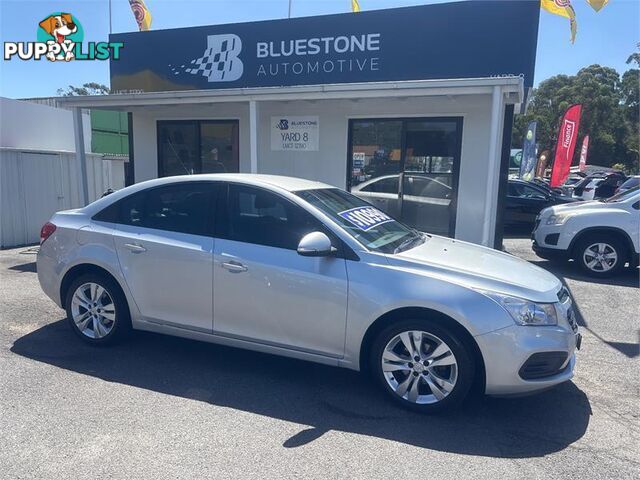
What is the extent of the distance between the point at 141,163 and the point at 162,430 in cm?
873

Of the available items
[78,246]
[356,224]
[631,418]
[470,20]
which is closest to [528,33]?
[470,20]

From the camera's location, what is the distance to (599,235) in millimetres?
8375

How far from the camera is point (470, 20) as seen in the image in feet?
27.6

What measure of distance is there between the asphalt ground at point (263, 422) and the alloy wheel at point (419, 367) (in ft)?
0.56

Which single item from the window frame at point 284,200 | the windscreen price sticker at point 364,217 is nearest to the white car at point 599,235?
the windscreen price sticker at point 364,217

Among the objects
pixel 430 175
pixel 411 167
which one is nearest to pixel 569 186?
pixel 430 175

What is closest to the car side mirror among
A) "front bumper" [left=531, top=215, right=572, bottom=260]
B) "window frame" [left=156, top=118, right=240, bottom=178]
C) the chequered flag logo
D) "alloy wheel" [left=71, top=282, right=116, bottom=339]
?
"alloy wheel" [left=71, top=282, right=116, bottom=339]

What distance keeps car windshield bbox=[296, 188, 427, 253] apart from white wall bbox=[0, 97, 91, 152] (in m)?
11.7

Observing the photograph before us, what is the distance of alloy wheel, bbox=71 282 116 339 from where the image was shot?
459 cm

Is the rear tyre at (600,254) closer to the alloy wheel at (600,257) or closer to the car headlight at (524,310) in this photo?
the alloy wheel at (600,257)

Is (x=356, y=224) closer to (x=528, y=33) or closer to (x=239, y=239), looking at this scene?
(x=239, y=239)

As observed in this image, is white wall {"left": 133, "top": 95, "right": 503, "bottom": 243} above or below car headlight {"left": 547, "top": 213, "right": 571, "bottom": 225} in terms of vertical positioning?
above

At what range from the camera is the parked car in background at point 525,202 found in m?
13.2
